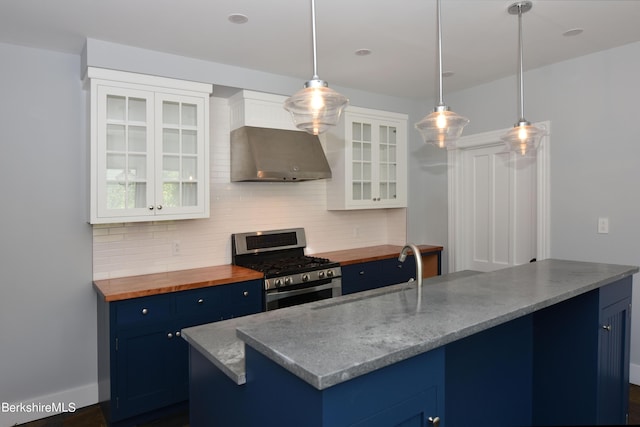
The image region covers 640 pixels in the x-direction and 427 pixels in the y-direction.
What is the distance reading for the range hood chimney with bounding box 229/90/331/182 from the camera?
342cm

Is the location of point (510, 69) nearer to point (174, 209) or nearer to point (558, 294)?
point (558, 294)

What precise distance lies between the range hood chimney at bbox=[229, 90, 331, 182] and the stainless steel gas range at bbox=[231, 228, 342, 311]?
24.5 inches

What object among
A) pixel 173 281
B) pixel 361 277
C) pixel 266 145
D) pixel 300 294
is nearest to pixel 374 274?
pixel 361 277

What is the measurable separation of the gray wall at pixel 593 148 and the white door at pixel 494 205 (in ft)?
0.45

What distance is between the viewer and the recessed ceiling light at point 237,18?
252cm

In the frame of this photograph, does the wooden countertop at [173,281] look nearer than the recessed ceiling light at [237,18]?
No

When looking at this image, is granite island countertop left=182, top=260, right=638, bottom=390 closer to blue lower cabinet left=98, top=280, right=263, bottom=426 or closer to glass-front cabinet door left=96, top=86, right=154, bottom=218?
blue lower cabinet left=98, top=280, right=263, bottom=426

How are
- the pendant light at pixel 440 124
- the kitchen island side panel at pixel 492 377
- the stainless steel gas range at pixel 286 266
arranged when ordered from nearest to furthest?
the kitchen island side panel at pixel 492 377, the pendant light at pixel 440 124, the stainless steel gas range at pixel 286 266

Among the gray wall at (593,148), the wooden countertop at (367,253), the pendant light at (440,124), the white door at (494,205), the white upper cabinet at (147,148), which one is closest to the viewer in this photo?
the pendant light at (440,124)

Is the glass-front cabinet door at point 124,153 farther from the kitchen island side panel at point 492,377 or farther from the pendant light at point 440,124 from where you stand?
the kitchen island side panel at point 492,377

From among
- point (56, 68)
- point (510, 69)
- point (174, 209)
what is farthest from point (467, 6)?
point (56, 68)

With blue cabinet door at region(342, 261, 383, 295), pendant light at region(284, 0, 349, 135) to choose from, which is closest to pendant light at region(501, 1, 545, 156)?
pendant light at region(284, 0, 349, 135)

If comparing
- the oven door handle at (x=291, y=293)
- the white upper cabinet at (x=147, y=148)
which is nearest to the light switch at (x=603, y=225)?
the oven door handle at (x=291, y=293)

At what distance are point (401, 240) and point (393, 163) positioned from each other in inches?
37.3
